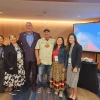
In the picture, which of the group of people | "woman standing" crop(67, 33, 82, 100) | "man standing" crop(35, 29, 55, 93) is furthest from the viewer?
"man standing" crop(35, 29, 55, 93)

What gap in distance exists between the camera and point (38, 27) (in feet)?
19.7

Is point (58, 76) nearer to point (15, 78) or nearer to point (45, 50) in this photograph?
point (45, 50)

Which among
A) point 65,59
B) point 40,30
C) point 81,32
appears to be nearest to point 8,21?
point 40,30

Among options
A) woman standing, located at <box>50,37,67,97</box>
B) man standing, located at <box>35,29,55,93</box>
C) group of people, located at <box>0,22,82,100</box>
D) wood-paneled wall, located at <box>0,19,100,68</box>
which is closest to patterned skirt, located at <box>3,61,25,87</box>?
group of people, located at <box>0,22,82,100</box>

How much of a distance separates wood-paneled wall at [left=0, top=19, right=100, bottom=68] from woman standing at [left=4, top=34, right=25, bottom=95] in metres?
3.10

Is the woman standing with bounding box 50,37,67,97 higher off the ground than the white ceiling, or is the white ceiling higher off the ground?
the white ceiling

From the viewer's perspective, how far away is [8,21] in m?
5.84

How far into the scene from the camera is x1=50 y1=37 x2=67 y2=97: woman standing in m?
2.82

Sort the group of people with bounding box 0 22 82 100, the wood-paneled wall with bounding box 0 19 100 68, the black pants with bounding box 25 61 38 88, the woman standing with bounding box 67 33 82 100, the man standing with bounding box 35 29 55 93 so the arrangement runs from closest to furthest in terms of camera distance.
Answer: the woman standing with bounding box 67 33 82 100 < the group of people with bounding box 0 22 82 100 < the man standing with bounding box 35 29 55 93 < the black pants with bounding box 25 61 38 88 < the wood-paneled wall with bounding box 0 19 100 68

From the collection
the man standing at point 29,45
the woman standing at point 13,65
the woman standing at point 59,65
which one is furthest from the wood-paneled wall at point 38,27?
the woman standing at point 59,65

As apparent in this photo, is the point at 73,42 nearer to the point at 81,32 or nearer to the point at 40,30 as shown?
the point at 81,32

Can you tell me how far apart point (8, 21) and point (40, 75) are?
11.9ft

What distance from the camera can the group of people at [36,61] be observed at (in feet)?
9.21

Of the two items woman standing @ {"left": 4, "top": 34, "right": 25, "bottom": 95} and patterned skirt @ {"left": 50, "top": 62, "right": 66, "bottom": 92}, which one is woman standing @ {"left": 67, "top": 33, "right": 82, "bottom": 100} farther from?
woman standing @ {"left": 4, "top": 34, "right": 25, "bottom": 95}
